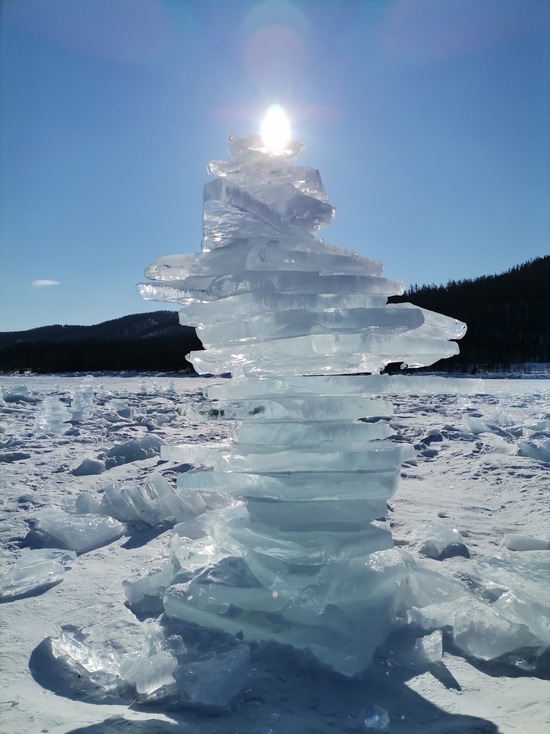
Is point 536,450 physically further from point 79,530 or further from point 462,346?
point 462,346

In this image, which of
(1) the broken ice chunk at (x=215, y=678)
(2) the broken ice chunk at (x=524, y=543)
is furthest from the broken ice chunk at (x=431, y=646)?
(2) the broken ice chunk at (x=524, y=543)

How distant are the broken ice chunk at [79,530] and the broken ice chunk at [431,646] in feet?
8.02

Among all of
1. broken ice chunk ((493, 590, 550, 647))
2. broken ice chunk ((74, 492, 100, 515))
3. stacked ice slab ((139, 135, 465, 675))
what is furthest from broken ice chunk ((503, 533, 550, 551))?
broken ice chunk ((74, 492, 100, 515))

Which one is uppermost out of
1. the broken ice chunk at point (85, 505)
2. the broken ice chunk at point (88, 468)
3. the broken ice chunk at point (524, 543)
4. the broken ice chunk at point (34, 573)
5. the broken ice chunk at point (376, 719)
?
the broken ice chunk at point (88, 468)

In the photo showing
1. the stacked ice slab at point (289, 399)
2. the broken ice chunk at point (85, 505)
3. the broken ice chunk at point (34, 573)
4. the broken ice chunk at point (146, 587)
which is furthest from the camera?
the broken ice chunk at point (85, 505)

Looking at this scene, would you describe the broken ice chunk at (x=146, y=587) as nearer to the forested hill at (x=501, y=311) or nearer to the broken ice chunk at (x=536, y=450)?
the broken ice chunk at (x=536, y=450)

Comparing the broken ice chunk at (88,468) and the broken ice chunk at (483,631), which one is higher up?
the broken ice chunk at (88,468)

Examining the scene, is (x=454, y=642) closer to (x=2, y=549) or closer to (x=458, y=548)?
(x=458, y=548)

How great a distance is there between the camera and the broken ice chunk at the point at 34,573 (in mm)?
3037

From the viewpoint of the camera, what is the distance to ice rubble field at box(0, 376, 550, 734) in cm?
200

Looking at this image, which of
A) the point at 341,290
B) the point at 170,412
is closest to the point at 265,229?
the point at 341,290

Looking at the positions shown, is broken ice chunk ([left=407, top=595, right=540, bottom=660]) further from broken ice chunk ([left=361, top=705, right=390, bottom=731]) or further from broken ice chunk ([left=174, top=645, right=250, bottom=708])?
broken ice chunk ([left=174, top=645, right=250, bottom=708])

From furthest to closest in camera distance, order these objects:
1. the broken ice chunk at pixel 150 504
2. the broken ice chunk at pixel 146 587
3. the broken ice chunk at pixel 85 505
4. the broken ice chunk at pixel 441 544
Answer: the broken ice chunk at pixel 85 505
the broken ice chunk at pixel 150 504
the broken ice chunk at pixel 441 544
the broken ice chunk at pixel 146 587

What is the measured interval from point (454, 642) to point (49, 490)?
4101 mm
